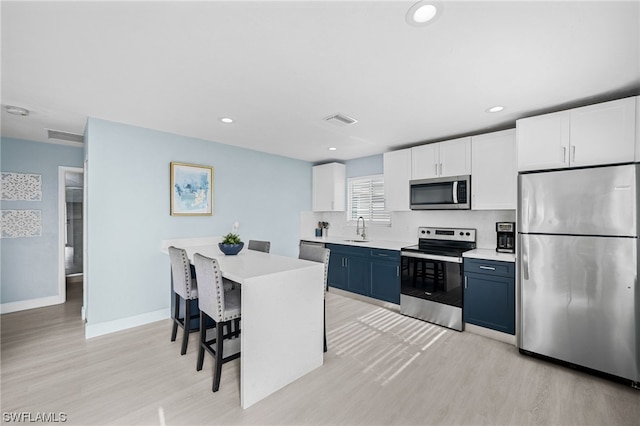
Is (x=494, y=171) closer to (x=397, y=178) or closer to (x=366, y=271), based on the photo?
(x=397, y=178)

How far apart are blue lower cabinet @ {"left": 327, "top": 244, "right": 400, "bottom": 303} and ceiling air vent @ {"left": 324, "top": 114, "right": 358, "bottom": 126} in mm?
1844

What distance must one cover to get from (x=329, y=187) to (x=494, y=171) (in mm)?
2696

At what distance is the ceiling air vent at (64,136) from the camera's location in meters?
3.58

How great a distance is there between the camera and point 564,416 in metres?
1.89

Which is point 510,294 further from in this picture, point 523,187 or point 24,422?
point 24,422

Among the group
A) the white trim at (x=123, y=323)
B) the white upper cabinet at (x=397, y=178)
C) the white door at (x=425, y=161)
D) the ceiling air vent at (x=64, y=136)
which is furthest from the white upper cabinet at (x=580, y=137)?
the ceiling air vent at (x=64, y=136)

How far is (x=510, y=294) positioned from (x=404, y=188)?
1870 millimetres

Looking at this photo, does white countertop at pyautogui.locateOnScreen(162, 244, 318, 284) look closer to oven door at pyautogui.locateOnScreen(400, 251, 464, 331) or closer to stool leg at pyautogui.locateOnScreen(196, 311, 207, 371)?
stool leg at pyautogui.locateOnScreen(196, 311, 207, 371)

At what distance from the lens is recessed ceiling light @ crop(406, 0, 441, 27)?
53.8 inches

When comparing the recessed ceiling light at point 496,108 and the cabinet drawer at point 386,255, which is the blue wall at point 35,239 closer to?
the cabinet drawer at point 386,255

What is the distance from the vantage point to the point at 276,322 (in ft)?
6.94

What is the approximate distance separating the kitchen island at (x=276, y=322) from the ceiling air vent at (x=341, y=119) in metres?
1.54

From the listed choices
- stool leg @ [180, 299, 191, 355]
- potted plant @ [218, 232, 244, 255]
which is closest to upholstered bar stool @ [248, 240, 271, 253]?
potted plant @ [218, 232, 244, 255]

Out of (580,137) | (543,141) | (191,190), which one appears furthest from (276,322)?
(580,137)
